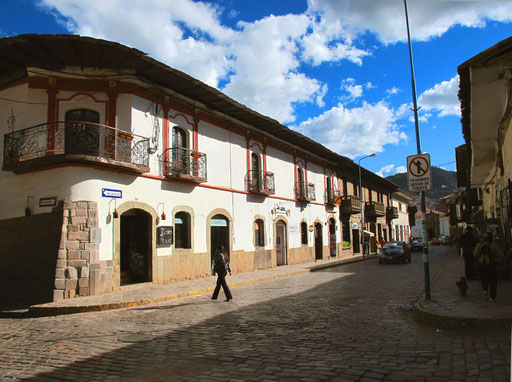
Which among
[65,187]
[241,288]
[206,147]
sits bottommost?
[241,288]

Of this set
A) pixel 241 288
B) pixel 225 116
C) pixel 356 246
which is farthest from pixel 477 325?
pixel 356 246

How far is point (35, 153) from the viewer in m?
13.0

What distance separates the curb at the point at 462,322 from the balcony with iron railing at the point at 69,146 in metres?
10.2

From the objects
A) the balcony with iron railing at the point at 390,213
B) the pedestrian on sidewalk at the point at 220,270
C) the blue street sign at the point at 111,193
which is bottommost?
the pedestrian on sidewalk at the point at 220,270

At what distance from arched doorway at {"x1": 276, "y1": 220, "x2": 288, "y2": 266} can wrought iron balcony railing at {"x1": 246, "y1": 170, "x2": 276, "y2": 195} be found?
2469 millimetres

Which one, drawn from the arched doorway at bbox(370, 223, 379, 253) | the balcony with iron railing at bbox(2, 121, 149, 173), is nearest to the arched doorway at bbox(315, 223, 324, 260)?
the arched doorway at bbox(370, 223, 379, 253)

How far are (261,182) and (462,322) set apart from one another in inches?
604

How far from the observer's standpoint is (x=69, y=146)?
42.1ft

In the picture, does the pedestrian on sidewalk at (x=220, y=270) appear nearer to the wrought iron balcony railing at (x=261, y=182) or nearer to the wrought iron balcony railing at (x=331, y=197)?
the wrought iron balcony railing at (x=261, y=182)

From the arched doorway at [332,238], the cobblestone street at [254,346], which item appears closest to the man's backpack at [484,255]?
the cobblestone street at [254,346]

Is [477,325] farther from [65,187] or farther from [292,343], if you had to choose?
[65,187]

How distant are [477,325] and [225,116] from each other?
14.5 metres

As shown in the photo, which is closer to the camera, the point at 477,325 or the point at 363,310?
the point at 477,325

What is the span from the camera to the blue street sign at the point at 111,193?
13.0 metres
